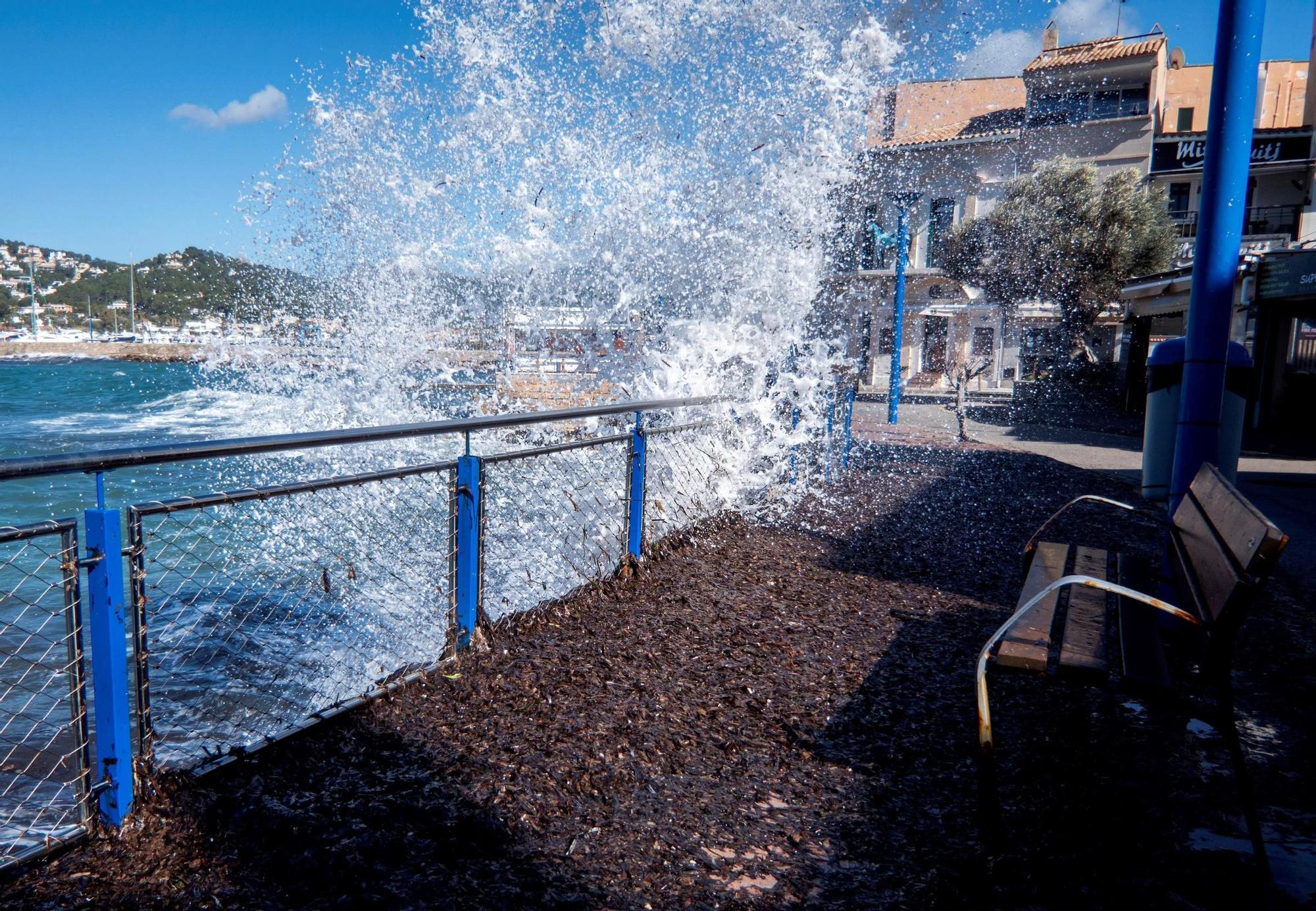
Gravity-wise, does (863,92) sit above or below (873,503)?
above

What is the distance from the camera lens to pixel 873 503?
8.82 metres

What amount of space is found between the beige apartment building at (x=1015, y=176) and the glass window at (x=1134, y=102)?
0.16 ft

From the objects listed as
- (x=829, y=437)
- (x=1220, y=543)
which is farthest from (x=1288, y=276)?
(x=1220, y=543)

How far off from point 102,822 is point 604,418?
8536mm

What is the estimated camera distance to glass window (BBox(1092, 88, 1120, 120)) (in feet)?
116

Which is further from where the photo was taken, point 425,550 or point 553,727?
point 425,550

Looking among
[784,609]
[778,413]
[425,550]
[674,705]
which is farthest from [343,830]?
[778,413]

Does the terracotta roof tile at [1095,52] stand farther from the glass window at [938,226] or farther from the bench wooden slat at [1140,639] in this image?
the bench wooden slat at [1140,639]

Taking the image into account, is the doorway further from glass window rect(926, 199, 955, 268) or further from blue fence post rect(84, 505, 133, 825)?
blue fence post rect(84, 505, 133, 825)

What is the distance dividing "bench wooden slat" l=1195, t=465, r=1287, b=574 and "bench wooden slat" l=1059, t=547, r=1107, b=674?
48 centimetres

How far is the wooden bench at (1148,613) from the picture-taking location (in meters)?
2.54

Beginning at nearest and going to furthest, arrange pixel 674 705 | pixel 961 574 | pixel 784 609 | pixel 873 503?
pixel 674 705 → pixel 784 609 → pixel 961 574 → pixel 873 503

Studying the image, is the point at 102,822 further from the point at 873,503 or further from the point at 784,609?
the point at 873,503

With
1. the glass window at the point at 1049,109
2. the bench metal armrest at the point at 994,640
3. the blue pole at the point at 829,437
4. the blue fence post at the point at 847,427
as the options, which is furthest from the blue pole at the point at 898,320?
the glass window at the point at 1049,109
